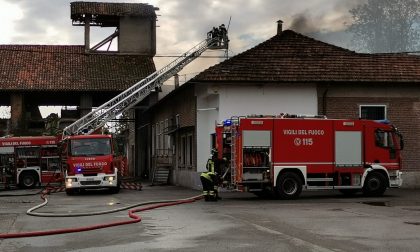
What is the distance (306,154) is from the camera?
62.4ft

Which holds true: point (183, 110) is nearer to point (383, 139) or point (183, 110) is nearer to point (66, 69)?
point (383, 139)


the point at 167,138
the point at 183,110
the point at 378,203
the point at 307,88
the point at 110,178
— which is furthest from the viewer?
the point at 167,138

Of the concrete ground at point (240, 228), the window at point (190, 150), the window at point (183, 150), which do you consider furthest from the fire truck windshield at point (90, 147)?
the window at point (183, 150)

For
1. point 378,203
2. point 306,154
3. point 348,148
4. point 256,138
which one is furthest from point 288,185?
point 378,203

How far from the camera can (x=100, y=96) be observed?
44250 mm

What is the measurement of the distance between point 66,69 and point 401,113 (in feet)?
83.6

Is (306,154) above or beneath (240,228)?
above

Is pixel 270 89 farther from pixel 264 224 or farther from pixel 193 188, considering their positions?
pixel 264 224

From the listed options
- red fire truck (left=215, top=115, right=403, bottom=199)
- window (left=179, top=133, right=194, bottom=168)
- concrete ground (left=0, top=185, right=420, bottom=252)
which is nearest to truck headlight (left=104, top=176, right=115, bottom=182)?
window (left=179, top=133, right=194, bottom=168)

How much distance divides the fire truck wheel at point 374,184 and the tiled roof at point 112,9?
3053cm

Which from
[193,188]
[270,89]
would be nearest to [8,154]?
[193,188]

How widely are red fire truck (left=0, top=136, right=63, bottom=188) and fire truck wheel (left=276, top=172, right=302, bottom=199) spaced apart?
14.6 metres

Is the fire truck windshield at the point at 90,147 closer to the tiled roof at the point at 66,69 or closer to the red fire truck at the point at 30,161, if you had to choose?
the red fire truck at the point at 30,161

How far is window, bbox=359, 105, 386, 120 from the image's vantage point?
24.8 meters
